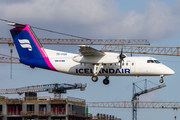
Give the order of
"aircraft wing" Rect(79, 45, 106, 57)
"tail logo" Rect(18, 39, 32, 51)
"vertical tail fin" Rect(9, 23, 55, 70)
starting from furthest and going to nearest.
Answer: "tail logo" Rect(18, 39, 32, 51) < "vertical tail fin" Rect(9, 23, 55, 70) < "aircraft wing" Rect(79, 45, 106, 57)

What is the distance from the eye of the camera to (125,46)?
126562 mm

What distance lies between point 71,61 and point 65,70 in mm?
1314

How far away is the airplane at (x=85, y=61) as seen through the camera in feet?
161

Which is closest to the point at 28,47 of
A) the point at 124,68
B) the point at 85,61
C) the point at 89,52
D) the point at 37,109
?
the point at 85,61

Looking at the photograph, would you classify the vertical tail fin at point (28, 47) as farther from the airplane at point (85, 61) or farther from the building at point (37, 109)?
the building at point (37, 109)

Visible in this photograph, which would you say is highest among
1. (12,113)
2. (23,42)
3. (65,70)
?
(23,42)

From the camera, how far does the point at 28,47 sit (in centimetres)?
5250

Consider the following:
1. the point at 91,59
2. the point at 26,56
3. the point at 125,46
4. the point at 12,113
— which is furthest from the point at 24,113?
the point at 125,46

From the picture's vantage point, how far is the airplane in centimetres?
4910

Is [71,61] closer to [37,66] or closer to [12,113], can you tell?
[37,66]

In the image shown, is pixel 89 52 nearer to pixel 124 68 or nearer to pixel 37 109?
pixel 124 68

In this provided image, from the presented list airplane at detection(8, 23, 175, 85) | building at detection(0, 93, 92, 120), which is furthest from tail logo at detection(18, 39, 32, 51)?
building at detection(0, 93, 92, 120)

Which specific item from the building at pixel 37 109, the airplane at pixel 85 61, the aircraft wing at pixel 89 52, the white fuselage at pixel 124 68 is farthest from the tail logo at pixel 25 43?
the building at pixel 37 109

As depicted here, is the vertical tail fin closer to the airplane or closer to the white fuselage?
the airplane
